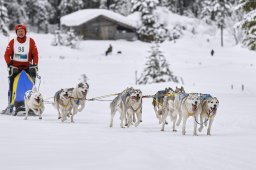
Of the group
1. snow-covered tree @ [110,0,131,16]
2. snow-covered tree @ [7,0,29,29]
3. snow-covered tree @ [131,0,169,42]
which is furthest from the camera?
snow-covered tree @ [110,0,131,16]

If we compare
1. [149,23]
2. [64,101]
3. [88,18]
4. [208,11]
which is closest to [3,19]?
[88,18]

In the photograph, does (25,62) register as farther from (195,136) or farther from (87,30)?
(87,30)

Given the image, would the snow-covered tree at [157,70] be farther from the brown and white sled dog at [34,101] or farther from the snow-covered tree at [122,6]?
the snow-covered tree at [122,6]

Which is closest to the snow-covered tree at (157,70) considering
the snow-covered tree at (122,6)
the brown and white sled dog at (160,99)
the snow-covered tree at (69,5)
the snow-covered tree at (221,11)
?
the brown and white sled dog at (160,99)

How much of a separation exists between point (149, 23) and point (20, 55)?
5808 centimetres

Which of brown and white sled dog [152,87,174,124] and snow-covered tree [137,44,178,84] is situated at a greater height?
snow-covered tree [137,44,178,84]

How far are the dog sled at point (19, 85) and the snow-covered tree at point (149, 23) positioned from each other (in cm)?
5636

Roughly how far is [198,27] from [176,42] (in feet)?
34.9

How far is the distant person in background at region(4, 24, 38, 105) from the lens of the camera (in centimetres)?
1406

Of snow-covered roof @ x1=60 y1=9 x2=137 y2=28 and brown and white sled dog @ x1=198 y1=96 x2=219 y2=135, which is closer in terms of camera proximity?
brown and white sled dog @ x1=198 y1=96 x2=219 y2=135

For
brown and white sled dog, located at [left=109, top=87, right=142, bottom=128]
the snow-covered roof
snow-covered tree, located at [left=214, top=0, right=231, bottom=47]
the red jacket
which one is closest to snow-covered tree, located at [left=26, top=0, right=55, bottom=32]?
the snow-covered roof

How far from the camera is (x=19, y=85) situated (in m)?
14.1

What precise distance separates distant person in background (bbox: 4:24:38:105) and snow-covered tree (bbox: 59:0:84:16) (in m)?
71.1

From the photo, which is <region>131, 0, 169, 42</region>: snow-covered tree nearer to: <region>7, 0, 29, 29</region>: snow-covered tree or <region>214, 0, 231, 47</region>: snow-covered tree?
<region>214, 0, 231, 47</region>: snow-covered tree
